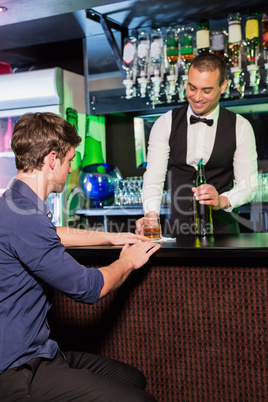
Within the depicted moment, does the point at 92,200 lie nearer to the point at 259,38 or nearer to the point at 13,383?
the point at 259,38

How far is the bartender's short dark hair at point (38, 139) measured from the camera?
1.57 metres

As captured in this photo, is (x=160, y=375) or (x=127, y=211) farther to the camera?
(x=127, y=211)

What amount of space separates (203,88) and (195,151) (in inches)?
16.2

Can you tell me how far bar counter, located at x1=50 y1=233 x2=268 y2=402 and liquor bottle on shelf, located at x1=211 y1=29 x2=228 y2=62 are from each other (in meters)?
1.83

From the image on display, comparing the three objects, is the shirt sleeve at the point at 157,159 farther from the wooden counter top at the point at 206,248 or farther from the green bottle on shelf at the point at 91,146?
the green bottle on shelf at the point at 91,146

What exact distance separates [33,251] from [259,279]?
80 cm

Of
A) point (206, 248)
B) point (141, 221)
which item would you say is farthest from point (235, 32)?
point (206, 248)

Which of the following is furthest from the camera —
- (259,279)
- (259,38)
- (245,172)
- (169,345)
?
(259,38)

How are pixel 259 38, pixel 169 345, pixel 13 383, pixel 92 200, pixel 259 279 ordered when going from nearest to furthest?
pixel 13 383 → pixel 259 279 → pixel 169 345 → pixel 259 38 → pixel 92 200

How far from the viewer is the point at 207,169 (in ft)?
9.32

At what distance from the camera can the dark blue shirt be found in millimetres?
1413

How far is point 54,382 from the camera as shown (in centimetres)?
140

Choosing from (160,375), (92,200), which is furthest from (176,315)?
(92,200)

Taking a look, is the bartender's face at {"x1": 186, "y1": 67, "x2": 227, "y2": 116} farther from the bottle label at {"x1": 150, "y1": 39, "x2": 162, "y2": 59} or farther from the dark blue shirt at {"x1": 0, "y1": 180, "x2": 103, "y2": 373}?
the dark blue shirt at {"x1": 0, "y1": 180, "x2": 103, "y2": 373}
